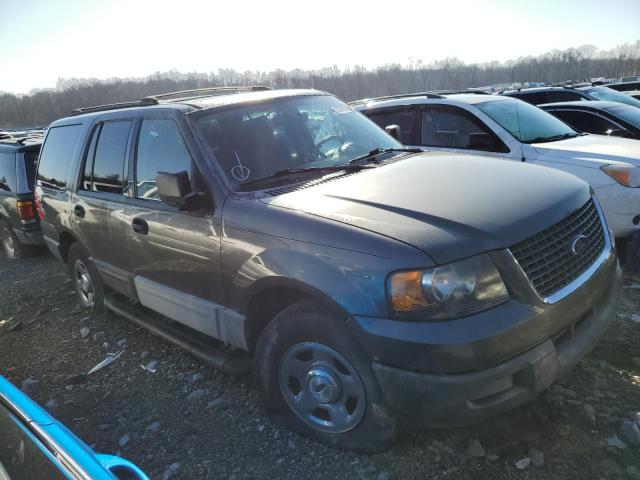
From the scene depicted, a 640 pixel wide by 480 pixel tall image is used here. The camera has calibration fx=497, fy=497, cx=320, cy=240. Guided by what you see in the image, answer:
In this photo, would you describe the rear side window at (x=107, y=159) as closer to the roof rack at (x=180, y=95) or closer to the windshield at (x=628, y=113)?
the roof rack at (x=180, y=95)

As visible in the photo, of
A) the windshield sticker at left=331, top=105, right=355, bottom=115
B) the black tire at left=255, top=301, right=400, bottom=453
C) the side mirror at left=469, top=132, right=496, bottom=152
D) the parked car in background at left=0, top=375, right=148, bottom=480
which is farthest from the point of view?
the side mirror at left=469, top=132, right=496, bottom=152

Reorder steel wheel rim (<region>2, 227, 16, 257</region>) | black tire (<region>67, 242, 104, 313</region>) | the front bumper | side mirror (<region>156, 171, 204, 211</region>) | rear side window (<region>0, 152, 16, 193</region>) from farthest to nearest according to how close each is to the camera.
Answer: steel wheel rim (<region>2, 227, 16, 257</region>) → rear side window (<region>0, 152, 16, 193</region>) → black tire (<region>67, 242, 104, 313</region>) → side mirror (<region>156, 171, 204, 211</region>) → the front bumper

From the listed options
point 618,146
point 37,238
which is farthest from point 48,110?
point 618,146

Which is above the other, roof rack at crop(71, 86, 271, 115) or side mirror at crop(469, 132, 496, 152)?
roof rack at crop(71, 86, 271, 115)

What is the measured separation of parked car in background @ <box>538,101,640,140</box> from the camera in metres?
7.79

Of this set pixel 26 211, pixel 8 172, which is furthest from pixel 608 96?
pixel 8 172

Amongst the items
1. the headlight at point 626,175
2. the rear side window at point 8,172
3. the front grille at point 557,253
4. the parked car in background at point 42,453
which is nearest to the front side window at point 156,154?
the parked car in background at point 42,453

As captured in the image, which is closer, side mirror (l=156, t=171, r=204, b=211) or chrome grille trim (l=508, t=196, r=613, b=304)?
chrome grille trim (l=508, t=196, r=613, b=304)

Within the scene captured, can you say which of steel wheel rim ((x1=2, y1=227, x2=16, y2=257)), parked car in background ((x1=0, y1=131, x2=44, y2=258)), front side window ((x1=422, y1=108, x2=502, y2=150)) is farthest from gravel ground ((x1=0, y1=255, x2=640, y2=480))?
steel wheel rim ((x1=2, y1=227, x2=16, y2=257))

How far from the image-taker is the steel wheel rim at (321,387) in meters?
2.50

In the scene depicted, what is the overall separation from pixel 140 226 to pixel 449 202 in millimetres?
2184

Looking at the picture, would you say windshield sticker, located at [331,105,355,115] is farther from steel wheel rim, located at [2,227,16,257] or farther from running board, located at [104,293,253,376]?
steel wheel rim, located at [2,227,16,257]

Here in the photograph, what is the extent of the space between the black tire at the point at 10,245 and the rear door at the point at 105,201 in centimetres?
361

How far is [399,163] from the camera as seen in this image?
3326 mm
